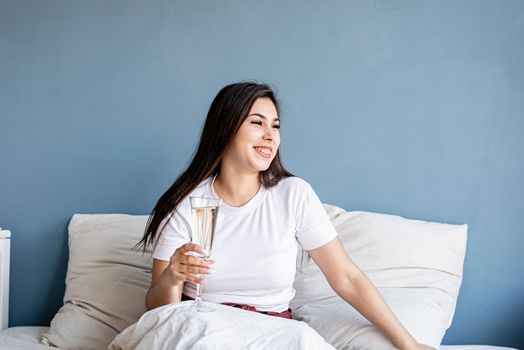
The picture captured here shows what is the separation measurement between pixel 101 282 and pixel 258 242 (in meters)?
0.69

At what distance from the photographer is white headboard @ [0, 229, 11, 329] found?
266 centimetres

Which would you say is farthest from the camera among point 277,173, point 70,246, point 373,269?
point 70,246

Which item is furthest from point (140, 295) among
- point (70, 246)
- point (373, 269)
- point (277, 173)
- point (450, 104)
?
point (450, 104)

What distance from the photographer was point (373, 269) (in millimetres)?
2295

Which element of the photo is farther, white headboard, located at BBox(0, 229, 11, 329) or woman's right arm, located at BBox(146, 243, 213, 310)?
white headboard, located at BBox(0, 229, 11, 329)

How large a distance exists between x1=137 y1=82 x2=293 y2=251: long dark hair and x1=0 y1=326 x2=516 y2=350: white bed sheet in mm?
587

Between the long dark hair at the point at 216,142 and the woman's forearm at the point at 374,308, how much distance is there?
1.31ft

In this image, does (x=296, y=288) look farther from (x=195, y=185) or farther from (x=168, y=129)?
(x=168, y=129)

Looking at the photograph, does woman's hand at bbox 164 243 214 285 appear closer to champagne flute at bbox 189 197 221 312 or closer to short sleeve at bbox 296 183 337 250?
champagne flute at bbox 189 197 221 312

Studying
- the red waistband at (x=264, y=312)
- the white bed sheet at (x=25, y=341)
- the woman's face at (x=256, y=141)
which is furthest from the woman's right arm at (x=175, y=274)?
the white bed sheet at (x=25, y=341)

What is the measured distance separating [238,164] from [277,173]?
0.47 ft

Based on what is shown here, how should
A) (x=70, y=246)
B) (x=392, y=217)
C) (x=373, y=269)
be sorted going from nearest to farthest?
(x=373, y=269), (x=392, y=217), (x=70, y=246)

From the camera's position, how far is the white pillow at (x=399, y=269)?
208 cm

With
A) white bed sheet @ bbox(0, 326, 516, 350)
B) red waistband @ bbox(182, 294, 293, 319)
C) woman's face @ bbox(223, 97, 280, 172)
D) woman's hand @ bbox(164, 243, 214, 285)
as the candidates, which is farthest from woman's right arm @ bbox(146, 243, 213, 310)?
white bed sheet @ bbox(0, 326, 516, 350)
